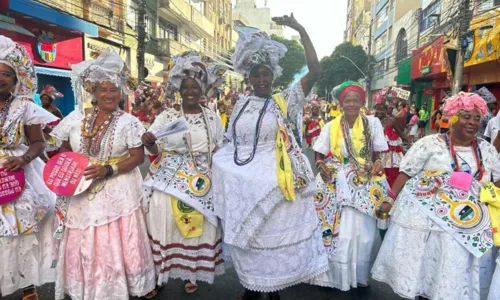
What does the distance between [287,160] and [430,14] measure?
30.3 m

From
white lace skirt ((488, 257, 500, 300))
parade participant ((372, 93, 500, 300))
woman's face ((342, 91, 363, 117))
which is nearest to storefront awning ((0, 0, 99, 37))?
woman's face ((342, 91, 363, 117))

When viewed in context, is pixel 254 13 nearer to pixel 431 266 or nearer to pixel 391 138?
pixel 391 138

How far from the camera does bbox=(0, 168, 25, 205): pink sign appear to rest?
3.05 meters

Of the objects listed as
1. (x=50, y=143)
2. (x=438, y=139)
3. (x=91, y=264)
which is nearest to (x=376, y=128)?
(x=438, y=139)

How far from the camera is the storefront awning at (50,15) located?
12.3 m

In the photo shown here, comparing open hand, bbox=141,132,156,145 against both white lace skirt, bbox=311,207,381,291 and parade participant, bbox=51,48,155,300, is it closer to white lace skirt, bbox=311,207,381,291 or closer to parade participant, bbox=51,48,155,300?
parade participant, bbox=51,48,155,300

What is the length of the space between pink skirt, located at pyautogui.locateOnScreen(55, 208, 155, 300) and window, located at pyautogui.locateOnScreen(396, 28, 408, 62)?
3606 centimetres

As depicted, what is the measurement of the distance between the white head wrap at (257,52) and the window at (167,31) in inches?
1037

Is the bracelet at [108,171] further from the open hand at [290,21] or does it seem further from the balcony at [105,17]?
the balcony at [105,17]

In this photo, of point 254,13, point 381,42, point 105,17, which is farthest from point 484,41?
point 254,13

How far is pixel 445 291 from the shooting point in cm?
288

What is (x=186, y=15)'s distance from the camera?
3052 centimetres

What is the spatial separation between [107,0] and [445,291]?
65.3ft

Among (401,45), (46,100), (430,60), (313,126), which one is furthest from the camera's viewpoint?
(401,45)
